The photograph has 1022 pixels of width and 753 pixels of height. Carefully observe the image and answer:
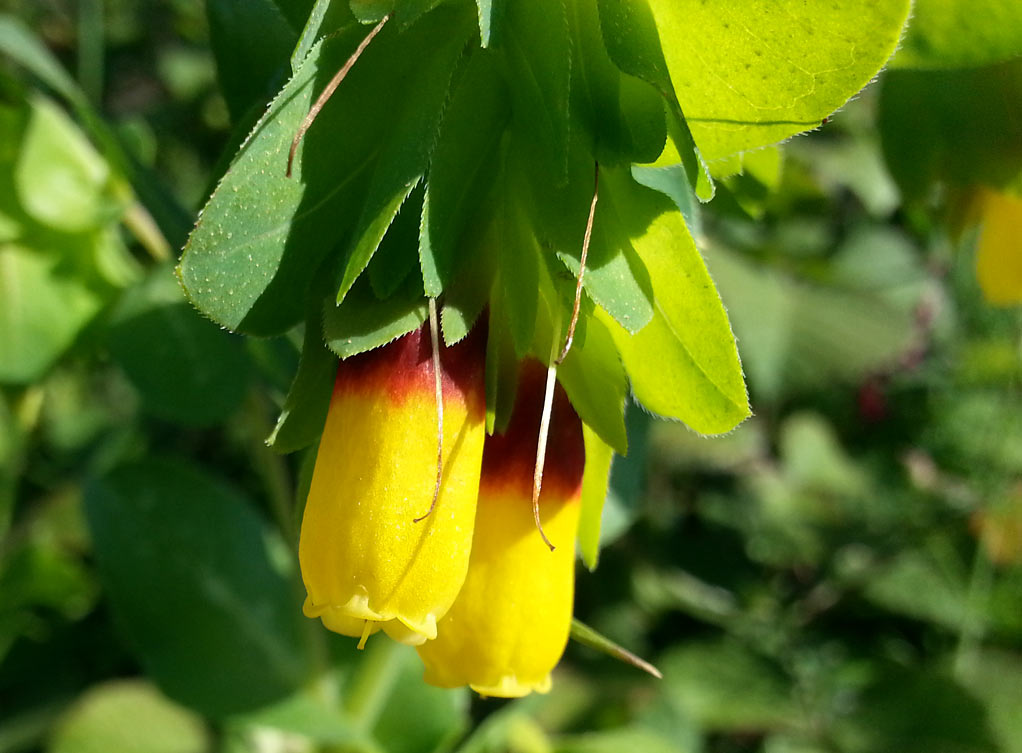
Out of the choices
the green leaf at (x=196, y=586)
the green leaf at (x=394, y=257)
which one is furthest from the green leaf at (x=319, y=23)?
the green leaf at (x=196, y=586)

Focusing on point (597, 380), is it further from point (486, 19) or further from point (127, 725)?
point (127, 725)

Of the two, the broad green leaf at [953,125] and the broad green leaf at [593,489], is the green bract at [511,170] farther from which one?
the broad green leaf at [953,125]

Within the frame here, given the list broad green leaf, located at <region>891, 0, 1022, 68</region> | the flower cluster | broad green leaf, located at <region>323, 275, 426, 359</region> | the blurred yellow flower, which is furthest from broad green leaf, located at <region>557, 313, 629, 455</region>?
the blurred yellow flower

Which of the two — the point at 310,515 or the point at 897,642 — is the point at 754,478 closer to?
the point at 897,642

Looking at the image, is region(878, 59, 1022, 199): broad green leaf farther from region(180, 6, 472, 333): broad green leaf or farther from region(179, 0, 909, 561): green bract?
region(180, 6, 472, 333): broad green leaf

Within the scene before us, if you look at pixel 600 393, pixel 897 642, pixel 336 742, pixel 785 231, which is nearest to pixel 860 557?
pixel 897 642

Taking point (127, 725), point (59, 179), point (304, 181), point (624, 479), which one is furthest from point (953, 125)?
point (127, 725)
